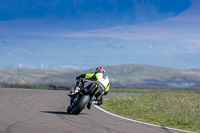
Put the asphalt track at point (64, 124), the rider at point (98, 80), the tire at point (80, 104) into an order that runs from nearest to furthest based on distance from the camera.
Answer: the asphalt track at point (64, 124) → the tire at point (80, 104) → the rider at point (98, 80)

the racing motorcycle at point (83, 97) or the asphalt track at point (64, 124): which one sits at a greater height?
the racing motorcycle at point (83, 97)

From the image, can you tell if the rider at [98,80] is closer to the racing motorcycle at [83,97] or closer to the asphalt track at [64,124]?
the racing motorcycle at [83,97]

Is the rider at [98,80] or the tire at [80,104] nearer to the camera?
the tire at [80,104]

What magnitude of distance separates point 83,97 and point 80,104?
0.27 m

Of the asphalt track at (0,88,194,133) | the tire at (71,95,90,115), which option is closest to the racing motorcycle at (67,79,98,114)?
the tire at (71,95,90,115)

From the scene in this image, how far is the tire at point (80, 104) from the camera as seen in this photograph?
14.4 metres

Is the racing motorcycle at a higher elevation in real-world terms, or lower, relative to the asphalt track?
higher

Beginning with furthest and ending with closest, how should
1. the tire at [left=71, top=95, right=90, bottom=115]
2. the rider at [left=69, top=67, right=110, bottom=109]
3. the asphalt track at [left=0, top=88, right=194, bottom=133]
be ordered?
the rider at [left=69, top=67, right=110, bottom=109] < the tire at [left=71, top=95, right=90, bottom=115] < the asphalt track at [left=0, top=88, right=194, bottom=133]

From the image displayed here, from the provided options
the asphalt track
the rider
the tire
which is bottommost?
the asphalt track

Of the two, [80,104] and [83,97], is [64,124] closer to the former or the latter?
[80,104]

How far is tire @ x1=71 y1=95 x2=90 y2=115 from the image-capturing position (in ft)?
47.4

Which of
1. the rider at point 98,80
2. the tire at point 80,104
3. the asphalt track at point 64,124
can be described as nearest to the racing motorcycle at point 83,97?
the tire at point 80,104

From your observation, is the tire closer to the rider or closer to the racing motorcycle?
the racing motorcycle

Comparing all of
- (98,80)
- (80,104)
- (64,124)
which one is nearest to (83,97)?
(80,104)
